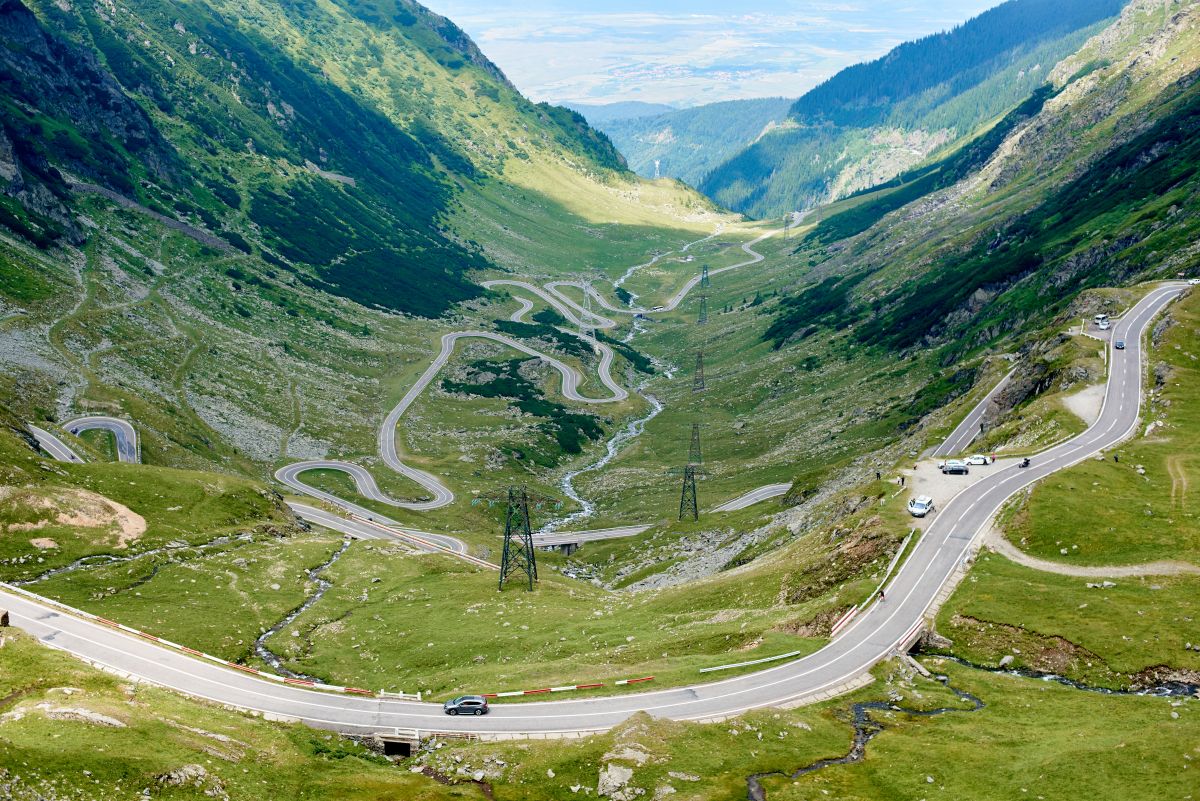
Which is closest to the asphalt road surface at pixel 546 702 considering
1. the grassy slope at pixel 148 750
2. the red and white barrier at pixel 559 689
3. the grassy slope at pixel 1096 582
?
the red and white barrier at pixel 559 689

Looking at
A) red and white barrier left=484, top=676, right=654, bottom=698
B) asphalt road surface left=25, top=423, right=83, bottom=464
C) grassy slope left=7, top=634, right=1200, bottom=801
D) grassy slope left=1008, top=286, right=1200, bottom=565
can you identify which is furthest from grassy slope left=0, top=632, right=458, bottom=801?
asphalt road surface left=25, top=423, right=83, bottom=464

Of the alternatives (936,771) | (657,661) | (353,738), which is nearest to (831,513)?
(657,661)

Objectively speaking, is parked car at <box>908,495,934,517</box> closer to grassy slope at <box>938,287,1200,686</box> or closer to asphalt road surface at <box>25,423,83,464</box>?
grassy slope at <box>938,287,1200,686</box>

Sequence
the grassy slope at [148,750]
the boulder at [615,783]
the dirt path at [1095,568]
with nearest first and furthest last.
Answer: the grassy slope at [148,750] < the boulder at [615,783] < the dirt path at [1095,568]

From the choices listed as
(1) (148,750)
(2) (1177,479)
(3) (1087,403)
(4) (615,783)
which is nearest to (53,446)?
(1) (148,750)

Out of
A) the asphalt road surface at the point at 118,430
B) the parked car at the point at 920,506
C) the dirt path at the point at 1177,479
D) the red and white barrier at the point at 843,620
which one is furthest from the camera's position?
the asphalt road surface at the point at 118,430

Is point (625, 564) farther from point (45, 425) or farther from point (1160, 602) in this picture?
point (45, 425)

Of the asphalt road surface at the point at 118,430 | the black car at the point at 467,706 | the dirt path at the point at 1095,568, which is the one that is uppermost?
the asphalt road surface at the point at 118,430

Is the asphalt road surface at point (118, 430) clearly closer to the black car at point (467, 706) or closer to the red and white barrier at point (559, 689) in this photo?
the black car at point (467, 706)
